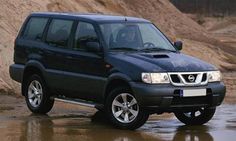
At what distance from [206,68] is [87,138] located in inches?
92.5

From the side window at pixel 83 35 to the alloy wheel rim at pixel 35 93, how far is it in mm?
1300

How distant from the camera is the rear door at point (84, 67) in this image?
11.1 meters

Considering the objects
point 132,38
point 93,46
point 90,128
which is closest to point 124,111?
point 90,128

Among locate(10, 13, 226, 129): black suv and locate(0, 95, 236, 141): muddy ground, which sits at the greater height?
locate(10, 13, 226, 129): black suv

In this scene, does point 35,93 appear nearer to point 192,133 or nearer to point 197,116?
point 197,116

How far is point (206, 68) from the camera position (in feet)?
35.7

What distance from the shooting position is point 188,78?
10594 millimetres

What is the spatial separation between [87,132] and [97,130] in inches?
10.7

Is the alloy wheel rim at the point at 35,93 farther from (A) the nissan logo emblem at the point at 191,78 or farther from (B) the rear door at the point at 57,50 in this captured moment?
(A) the nissan logo emblem at the point at 191,78

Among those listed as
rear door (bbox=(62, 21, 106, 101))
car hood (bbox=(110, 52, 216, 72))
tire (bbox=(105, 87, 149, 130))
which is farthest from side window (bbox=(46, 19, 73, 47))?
tire (bbox=(105, 87, 149, 130))

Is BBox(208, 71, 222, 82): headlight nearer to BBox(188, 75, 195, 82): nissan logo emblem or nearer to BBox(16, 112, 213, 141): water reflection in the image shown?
BBox(188, 75, 195, 82): nissan logo emblem

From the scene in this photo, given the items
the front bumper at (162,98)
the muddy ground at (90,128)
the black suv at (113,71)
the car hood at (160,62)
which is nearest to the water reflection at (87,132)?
the muddy ground at (90,128)

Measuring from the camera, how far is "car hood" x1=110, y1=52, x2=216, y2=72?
1049 centimetres

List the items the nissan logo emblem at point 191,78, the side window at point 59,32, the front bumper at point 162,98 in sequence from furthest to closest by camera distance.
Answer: the side window at point 59,32 → the nissan logo emblem at point 191,78 → the front bumper at point 162,98
